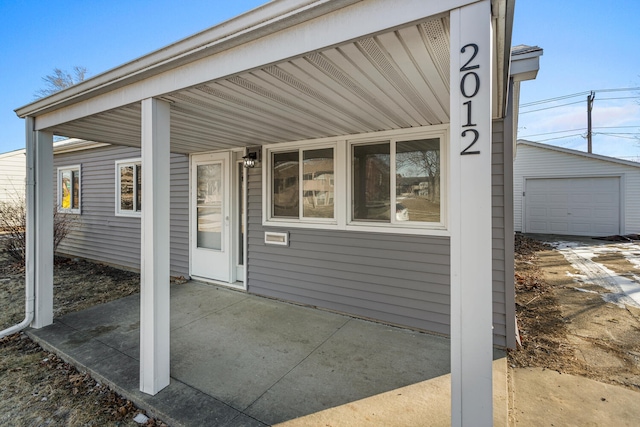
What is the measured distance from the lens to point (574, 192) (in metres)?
11.0

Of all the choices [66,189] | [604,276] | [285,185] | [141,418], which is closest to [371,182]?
[285,185]

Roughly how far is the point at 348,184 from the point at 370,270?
110 centimetres

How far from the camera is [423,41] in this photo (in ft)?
5.21

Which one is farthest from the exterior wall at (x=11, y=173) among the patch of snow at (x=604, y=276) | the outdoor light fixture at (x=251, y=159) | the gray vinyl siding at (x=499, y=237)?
the patch of snow at (x=604, y=276)

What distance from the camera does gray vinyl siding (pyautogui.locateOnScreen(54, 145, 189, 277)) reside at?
5492 mm

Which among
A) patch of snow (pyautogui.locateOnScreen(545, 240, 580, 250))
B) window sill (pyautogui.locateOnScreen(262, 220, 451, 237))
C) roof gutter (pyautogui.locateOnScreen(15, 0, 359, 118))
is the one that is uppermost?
roof gutter (pyautogui.locateOnScreen(15, 0, 359, 118))

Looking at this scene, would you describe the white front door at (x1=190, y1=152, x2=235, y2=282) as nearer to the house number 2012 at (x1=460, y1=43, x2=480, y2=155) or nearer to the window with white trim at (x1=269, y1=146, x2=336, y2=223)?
the window with white trim at (x1=269, y1=146, x2=336, y2=223)

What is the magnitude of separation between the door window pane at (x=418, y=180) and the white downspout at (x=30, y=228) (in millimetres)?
4136

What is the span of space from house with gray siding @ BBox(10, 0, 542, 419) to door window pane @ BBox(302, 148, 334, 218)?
0.02m

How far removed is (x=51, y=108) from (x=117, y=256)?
13.9 feet

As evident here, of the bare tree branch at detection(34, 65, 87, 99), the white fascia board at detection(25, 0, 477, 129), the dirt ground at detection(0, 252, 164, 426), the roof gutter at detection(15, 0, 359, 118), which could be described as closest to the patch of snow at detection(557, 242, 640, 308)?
the white fascia board at detection(25, 0, 477, 129)

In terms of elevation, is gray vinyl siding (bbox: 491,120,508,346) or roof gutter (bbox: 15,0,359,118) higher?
roof gutter (bbox: 15,0,359,118)

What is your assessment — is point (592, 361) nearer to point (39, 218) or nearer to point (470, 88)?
point (470, 88)

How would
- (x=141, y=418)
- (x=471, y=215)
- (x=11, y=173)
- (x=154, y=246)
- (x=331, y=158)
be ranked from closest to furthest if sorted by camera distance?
(x=471, y=215) < (x=141, y=418) < (x=154, y=246) < (x=331, y=158) < (x=11, y=173)
